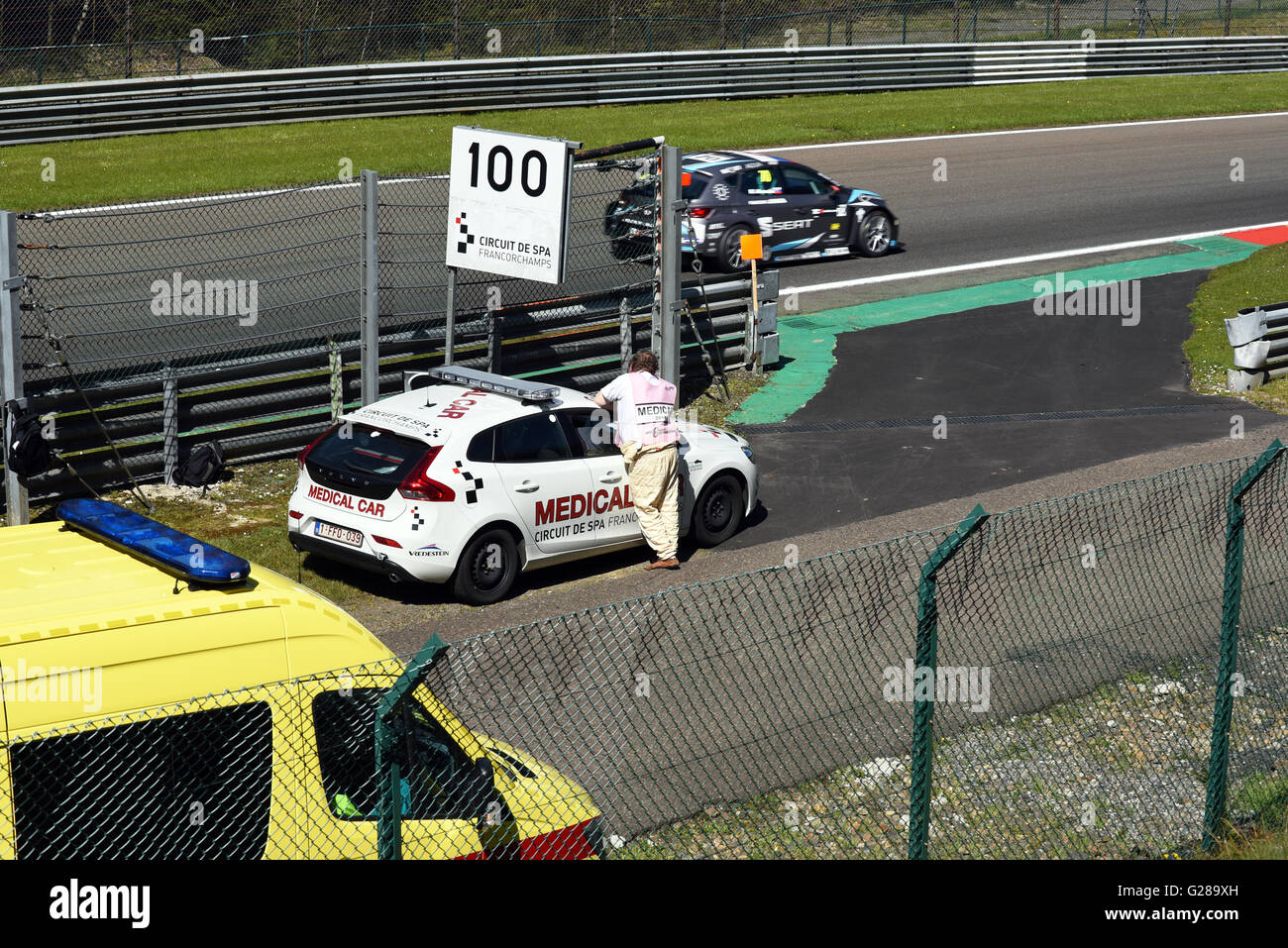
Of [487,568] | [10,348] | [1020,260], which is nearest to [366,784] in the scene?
[487,568]

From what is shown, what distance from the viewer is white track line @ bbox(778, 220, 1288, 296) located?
69.9 feet

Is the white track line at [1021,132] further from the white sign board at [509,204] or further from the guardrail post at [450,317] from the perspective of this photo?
the guardrail post at [450,317]

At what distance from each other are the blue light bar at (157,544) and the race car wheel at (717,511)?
271 inches

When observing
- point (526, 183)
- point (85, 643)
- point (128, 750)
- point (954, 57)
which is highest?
point (954, 57)

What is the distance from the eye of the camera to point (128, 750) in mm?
4734

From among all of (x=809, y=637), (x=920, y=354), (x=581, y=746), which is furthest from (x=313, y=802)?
(x=920, y=354)

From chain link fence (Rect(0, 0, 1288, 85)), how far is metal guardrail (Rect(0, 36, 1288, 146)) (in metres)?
0.79

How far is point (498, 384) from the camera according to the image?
38.7 feet

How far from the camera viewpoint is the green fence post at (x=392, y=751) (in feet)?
→ 15.2

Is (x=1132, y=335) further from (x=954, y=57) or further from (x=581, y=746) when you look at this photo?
(x=954, y=57)

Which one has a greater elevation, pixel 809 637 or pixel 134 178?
pixel 134 178

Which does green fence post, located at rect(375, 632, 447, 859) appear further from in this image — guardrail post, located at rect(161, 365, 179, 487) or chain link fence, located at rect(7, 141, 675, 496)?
guardrail post, located at rect(161, 365, 179, 487)

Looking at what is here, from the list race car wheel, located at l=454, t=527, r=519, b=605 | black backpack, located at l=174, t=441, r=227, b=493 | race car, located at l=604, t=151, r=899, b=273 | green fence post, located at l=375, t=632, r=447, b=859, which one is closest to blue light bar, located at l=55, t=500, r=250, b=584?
green fence post, located at l=375, t=632, r=447, b=859
